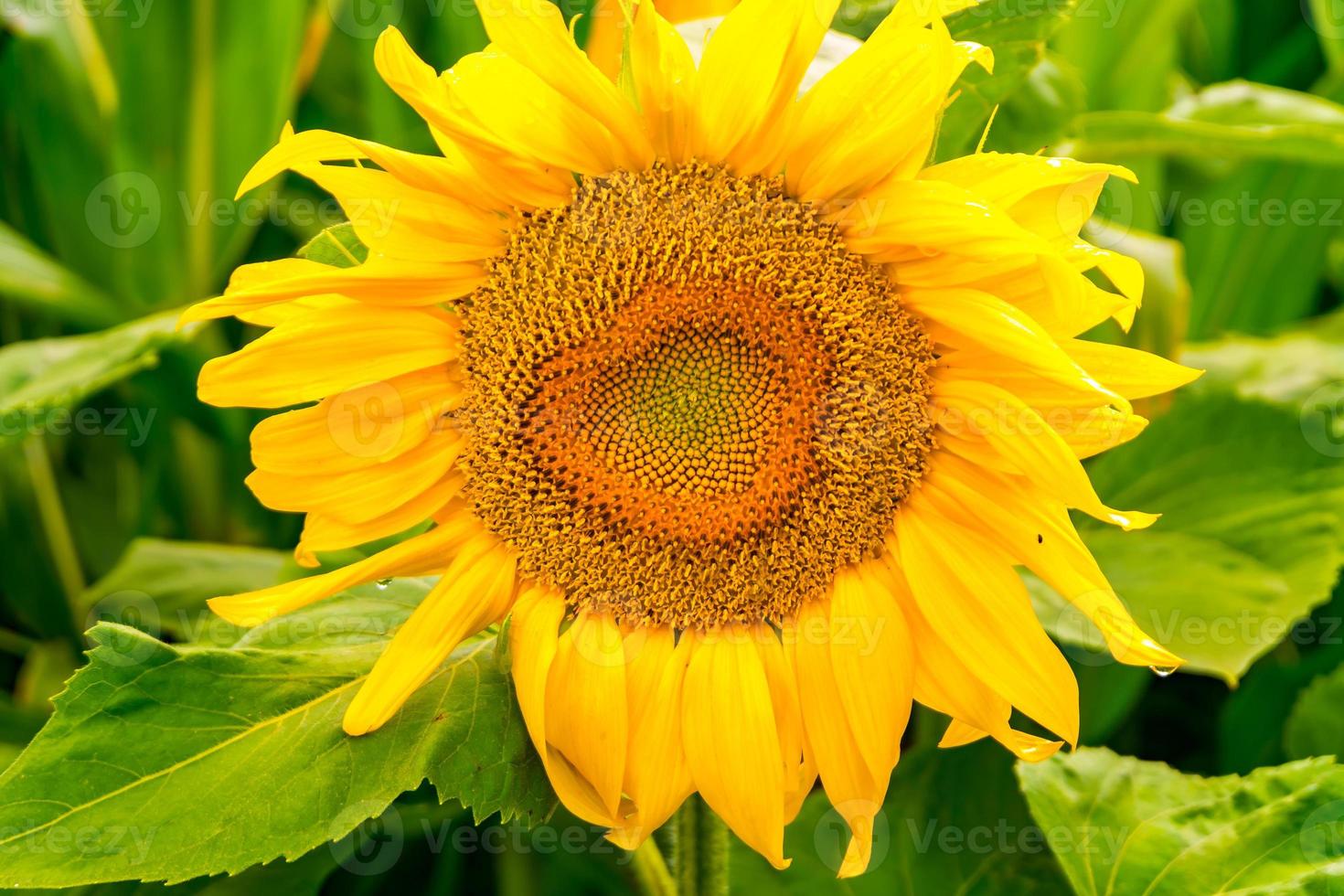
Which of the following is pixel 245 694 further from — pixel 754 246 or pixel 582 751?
pixel 754 246

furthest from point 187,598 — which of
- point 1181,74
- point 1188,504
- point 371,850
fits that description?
point 1181,74

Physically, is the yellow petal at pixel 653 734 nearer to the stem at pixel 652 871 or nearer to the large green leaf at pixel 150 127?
the stem at pixel 652 871

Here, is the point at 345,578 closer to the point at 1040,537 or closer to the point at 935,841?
the point at 1040,537

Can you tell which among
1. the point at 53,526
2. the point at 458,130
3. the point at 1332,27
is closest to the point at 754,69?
the point at 458,130

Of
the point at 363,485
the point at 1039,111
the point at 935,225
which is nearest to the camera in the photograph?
the point at 935,225

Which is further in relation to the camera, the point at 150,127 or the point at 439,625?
the point at 150,127

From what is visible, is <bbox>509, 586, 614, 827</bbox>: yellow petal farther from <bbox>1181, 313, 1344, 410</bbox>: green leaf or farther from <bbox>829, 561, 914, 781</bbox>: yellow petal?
<bbox>1181, 313, 1344, 410</bbox>: green leaf

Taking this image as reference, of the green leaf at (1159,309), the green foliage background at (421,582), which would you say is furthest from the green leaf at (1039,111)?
the green leaf at (1159,309)

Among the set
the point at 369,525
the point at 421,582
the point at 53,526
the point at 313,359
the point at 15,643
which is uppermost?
the point at 313,359
